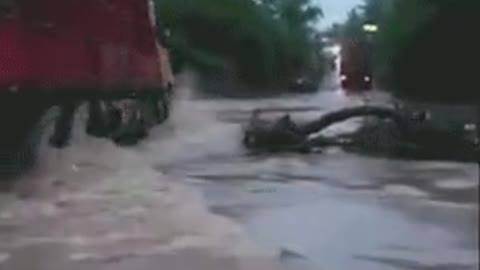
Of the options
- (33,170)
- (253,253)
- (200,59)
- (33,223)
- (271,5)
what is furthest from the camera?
(33,170)

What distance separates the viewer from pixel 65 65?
4539mm

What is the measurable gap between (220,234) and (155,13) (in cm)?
68

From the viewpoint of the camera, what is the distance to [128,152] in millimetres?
4301

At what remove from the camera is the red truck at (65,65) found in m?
4.12

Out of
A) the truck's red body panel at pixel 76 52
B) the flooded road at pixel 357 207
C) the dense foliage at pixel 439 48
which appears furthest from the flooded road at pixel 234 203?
the truck's red body panel at pixel 76 52

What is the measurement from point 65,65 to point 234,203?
1.47 metres

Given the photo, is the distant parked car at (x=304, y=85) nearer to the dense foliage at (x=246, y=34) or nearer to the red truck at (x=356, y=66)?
the dense foliage at (x=246, y=34)

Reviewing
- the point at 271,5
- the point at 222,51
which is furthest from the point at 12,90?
the point at 271,5

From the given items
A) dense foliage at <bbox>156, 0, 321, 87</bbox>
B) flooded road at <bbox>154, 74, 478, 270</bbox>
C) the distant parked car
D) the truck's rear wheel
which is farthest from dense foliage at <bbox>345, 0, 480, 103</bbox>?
the truck's rear wheel

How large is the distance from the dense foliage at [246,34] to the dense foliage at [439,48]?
0.38 meters

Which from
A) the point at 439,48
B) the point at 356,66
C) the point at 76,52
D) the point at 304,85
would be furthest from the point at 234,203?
the point at 439,48

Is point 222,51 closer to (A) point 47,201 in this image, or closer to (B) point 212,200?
(B) point 212,200

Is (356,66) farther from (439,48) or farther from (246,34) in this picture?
(246,34)

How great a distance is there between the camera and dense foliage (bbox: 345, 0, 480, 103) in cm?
178
